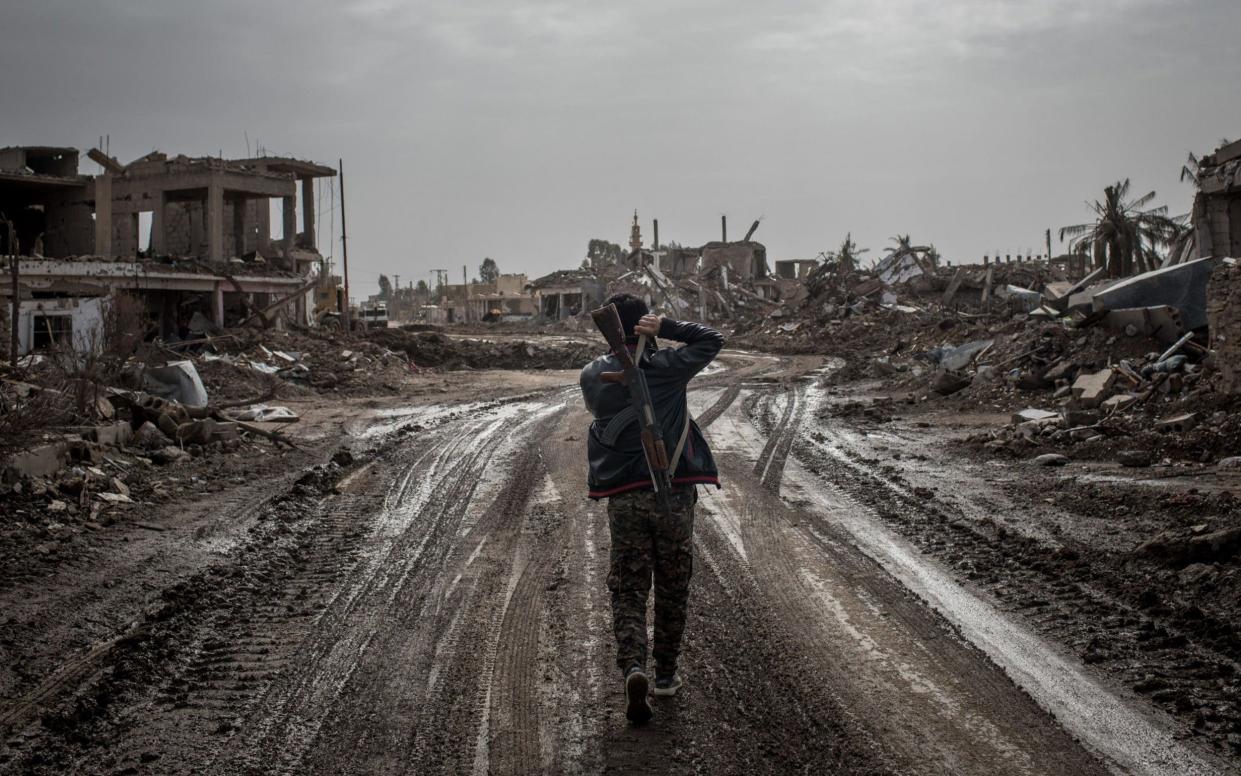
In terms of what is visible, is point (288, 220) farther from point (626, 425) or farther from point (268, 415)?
point (626, 425)

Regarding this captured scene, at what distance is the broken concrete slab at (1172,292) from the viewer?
690 inches

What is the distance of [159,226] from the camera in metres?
42.7

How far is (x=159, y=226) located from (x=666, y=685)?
42345mm

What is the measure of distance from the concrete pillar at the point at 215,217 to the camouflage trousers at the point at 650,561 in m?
38.7

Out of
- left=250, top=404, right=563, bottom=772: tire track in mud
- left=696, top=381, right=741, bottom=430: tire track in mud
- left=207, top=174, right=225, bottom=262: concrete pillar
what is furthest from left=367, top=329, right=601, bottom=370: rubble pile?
left=250, top=404, right=563, bottom=772: tire track in mud

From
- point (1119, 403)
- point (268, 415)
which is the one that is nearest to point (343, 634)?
point (1119, 403)

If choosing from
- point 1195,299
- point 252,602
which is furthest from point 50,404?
point 1195,299

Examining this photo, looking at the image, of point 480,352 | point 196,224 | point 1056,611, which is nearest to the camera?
point 1056,611

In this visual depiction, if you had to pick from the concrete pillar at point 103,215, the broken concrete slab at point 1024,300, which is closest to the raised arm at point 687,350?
the broken concrete slab at point 1024,300

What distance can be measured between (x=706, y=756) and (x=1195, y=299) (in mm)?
16229

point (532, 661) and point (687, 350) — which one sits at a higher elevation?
point (687, 350)

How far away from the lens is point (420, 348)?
1494 inches

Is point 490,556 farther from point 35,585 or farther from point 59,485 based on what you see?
point 59,485

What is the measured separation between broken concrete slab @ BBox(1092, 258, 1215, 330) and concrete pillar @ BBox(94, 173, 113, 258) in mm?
33994
